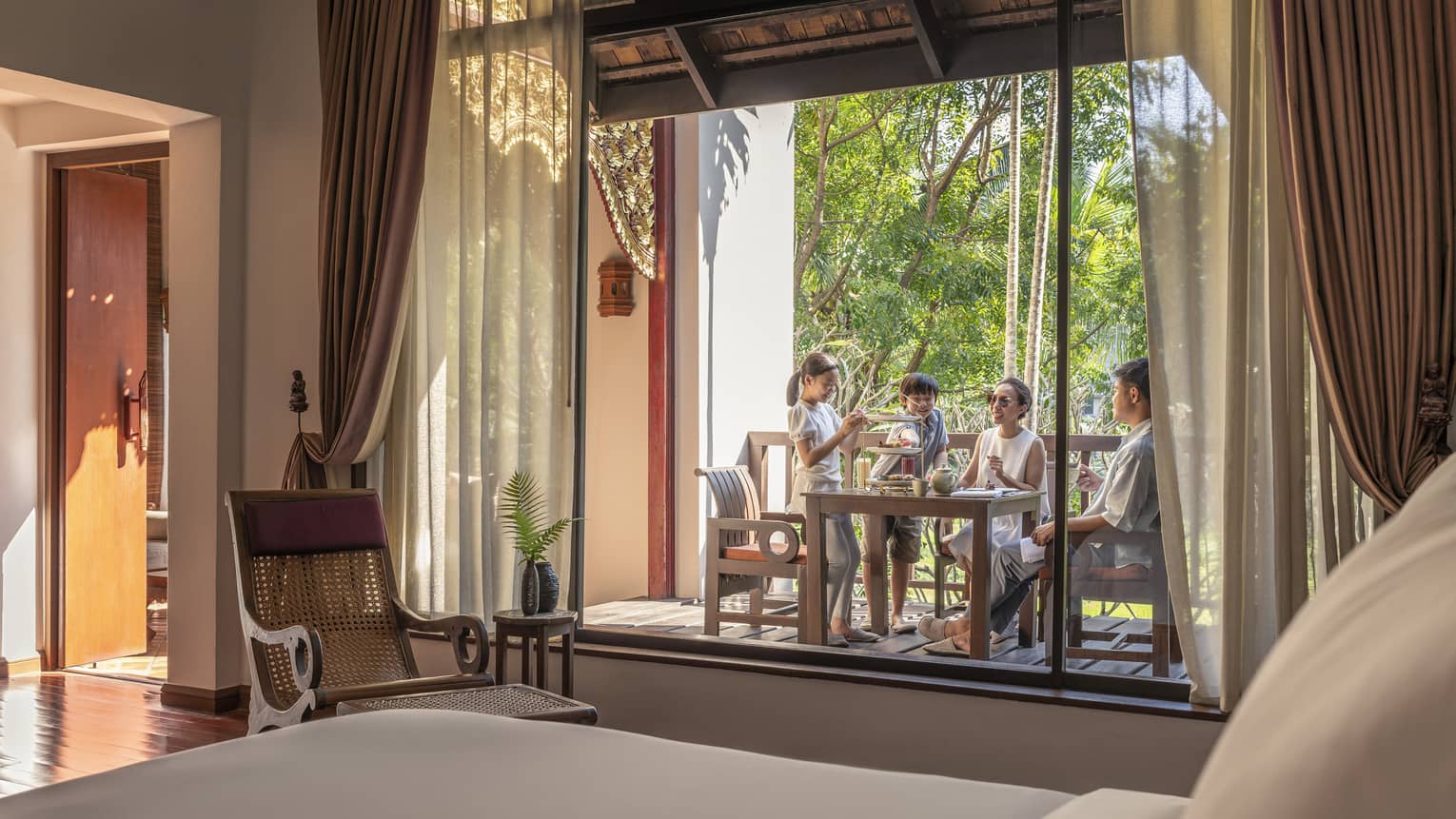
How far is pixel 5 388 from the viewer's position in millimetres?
6008

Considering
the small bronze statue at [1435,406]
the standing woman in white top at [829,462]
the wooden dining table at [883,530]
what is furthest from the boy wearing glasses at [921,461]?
the small bronze statue at [1435,406]

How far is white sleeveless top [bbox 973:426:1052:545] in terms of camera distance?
512 centimetres

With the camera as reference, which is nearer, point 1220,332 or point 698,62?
point 1220,332

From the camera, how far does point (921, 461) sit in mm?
6090

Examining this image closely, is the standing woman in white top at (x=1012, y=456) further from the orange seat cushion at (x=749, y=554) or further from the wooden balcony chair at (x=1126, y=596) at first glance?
the wooden balcony chair at (x=1126, y=596)

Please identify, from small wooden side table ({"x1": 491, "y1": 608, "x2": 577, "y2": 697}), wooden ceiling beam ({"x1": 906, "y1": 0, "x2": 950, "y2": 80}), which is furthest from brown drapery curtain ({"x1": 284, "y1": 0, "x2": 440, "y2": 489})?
wooden ceiling beam ({"x1": 906, "y1": 0, "x2": 950, "y2": 80})

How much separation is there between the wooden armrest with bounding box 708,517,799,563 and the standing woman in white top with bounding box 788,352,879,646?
0.15 meters

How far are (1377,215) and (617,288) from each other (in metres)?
4.60

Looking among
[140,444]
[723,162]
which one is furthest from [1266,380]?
[140,444]

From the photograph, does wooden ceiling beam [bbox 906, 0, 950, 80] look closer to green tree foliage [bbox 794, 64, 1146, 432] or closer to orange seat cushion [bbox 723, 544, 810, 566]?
orange seat cushion [bbox 723, 544, 810, 566]

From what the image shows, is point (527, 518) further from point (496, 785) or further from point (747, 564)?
point (496, 785)

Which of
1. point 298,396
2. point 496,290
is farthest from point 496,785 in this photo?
point 298,396

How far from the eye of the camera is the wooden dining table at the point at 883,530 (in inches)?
176

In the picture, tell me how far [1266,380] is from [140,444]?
18.0 feet
